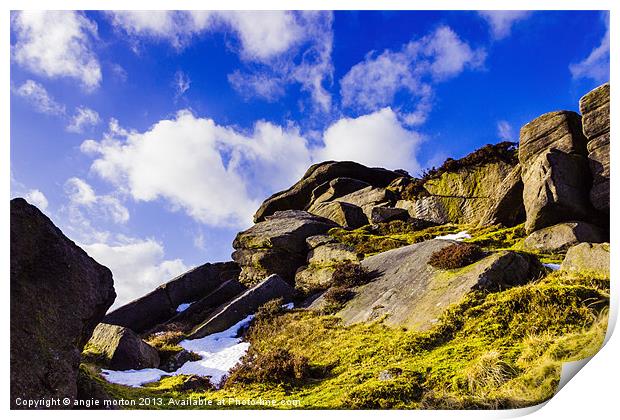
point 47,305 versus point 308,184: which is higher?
point 308,184

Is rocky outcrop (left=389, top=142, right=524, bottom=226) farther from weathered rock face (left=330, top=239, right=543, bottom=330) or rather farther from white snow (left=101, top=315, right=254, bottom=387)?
white snow (left=101, top=315, right=254, bottom=387)

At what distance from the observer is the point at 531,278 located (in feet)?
42.9

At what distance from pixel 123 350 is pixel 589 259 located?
52.2 feet

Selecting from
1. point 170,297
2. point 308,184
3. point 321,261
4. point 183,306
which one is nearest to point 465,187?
point 321,261

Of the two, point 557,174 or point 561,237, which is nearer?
point 561,237

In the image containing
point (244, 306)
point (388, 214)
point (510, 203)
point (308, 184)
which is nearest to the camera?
point (244, 306)

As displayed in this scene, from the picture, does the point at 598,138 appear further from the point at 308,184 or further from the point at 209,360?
the point at 308,184

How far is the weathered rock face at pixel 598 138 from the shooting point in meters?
17.3

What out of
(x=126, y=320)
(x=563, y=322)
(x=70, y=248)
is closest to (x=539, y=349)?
(x=563, y=322)

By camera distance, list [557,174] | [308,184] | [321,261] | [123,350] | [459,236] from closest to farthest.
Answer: [123,350] < [557,174] < [459,236] < [321,261] < [308,184]

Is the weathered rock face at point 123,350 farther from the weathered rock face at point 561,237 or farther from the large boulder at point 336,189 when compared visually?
the large boulder at point 336,189

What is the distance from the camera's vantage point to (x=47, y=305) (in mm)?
8703

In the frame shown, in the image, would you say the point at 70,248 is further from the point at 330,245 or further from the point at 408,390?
the point at 330,245
